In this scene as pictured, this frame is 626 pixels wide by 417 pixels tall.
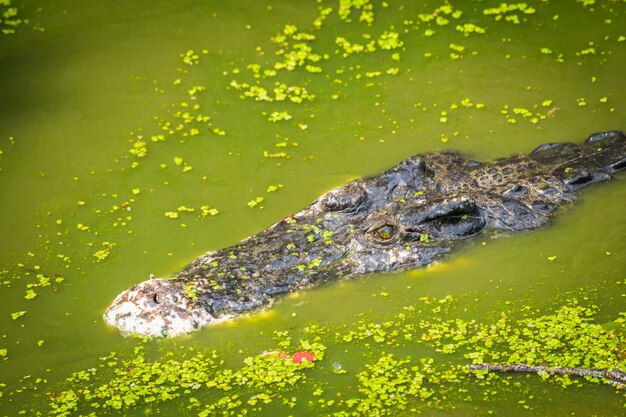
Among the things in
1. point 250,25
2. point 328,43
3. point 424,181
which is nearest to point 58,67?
point 250,25

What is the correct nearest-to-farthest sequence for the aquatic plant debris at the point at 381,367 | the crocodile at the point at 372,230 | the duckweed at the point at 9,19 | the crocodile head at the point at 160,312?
1. the aquatic plant debris at the point at 381,367
2. the crocodile head at the point at 160,312
3. the crocodile at the point at 372,230
4. the duckweed at the point at 9,19

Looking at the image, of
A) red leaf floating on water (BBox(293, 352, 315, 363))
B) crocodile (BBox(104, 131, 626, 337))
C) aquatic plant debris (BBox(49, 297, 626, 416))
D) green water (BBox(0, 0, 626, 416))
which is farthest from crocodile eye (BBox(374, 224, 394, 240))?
red leaf floating on water (BBox(293, 352, 315, 363))

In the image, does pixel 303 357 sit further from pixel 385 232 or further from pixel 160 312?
pixel 385 232

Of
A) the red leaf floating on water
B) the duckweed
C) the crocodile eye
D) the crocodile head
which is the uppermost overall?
the duckweed

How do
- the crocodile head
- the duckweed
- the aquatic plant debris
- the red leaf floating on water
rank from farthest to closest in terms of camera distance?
the duckweed
the crocodile head
the red leaf floating on water
the aquatic plant debris

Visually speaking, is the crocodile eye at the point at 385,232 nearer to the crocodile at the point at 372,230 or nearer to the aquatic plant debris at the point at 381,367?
the crocodile at the point at 372,230

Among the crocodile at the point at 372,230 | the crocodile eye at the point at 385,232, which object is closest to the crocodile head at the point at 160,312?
the crocodile at the point at 372,230

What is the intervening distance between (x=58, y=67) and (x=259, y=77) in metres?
2.54

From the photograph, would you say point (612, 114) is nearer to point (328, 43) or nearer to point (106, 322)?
point (328, 43)

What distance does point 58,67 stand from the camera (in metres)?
9.42

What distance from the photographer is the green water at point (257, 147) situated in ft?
19.4

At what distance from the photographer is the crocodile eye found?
21.0 ft

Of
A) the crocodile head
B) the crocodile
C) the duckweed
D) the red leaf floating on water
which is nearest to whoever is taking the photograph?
the red leaf floating on water

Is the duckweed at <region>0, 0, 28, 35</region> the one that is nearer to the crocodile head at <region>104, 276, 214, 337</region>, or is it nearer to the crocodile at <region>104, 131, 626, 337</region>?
the crocodile at <region>104, 131, 626, 337</region>
